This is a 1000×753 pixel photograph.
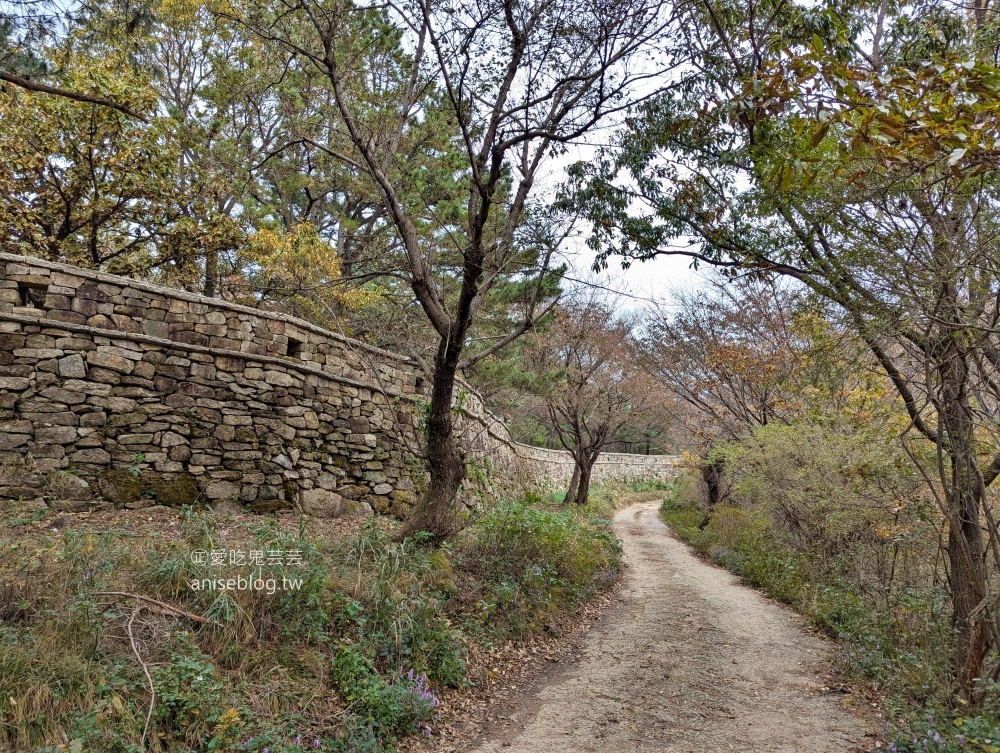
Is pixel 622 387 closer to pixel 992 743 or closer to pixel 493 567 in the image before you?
pixel 493 567

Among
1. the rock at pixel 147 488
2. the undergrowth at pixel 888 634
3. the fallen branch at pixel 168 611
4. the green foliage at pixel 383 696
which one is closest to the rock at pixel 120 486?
the rock at pixel 147 488

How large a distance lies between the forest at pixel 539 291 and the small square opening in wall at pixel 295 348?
1593 mm

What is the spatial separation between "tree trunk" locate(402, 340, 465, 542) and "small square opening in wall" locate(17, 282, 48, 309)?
3965mm

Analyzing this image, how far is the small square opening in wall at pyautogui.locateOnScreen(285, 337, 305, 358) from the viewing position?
7.58 m

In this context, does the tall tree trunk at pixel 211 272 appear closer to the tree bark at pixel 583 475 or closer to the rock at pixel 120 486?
the rock at pixel 120 486

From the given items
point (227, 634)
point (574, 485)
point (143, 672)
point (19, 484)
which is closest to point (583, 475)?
point (574, 485)

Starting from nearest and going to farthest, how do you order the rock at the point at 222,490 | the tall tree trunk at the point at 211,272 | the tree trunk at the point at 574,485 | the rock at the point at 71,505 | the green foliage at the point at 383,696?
the green foliage at the point at 383,696
the rock at the point at 71,505
the rock at the point at 222,490
the tall tree trunk at the point at 211,272
the tree trunk at the point at 574,485

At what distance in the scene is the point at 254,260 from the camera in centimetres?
1105

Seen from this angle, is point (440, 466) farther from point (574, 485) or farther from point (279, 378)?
point (574, 485)

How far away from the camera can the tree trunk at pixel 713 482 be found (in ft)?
49.0

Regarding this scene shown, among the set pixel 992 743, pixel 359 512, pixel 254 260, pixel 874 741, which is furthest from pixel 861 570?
pixel 254 260

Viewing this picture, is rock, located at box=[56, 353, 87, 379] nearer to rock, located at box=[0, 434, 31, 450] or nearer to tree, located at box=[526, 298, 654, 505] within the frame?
rock, located at box=[0, 434, 31, 450]

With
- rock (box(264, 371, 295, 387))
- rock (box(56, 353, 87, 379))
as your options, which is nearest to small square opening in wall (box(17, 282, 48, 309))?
rock (box(56, 353, 87, 379))

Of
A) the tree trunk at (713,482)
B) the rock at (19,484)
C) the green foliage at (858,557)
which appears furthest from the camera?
the tree trunk at (713,482)
